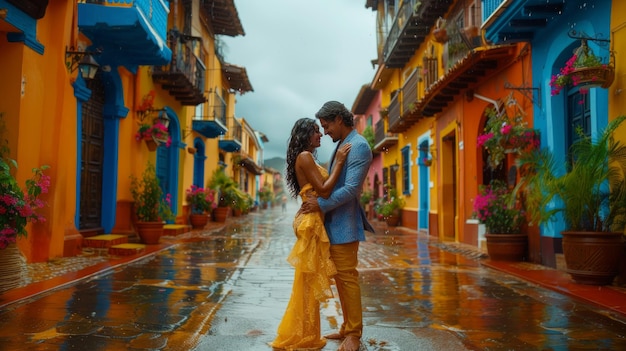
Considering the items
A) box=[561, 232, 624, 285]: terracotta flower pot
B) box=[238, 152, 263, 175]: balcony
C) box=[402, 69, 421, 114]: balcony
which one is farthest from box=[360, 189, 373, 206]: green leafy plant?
box=[561, 232, 624, 285]: terracotta flower pot

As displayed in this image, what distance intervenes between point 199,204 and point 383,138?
947 centimetres

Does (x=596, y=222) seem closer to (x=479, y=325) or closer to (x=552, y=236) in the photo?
(x=552, y=236)

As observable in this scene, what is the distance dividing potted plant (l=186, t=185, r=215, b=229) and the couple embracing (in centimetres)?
1482

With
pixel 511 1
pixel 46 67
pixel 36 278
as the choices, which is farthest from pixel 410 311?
pixel 46 67

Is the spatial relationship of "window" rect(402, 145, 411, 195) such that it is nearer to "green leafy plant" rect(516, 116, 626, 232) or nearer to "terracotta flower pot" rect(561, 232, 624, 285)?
"green leafy plant" rect(516, 116, 626, 232)

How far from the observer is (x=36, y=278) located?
6496mm

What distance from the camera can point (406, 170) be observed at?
20875 millimetres

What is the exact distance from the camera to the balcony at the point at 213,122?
19009 millimetres

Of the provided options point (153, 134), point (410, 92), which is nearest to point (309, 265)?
point (153, 134)

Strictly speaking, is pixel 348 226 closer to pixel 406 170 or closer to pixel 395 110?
pixel 395 110

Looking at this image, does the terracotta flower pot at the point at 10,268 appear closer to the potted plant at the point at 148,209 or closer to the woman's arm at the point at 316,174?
the woman's arm at the point at 316,174

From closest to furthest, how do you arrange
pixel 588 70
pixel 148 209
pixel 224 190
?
pixel 588 70 < pixel 148 209 < pixel 224 190

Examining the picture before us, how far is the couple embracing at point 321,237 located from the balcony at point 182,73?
36.1 ft

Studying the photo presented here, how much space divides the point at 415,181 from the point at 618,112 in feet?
40.1
